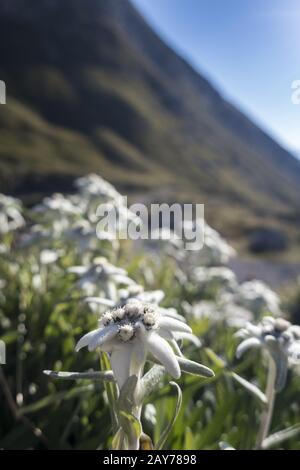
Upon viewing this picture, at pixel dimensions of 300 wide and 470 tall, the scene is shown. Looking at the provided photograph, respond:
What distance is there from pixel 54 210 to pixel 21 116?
183ft

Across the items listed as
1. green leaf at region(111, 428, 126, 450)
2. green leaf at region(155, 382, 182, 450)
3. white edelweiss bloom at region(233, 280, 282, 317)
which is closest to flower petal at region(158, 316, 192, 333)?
green leaf at region(155, 382, 182, 450)

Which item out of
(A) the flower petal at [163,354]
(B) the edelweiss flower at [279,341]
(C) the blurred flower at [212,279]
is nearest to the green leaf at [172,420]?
(A) the flower petal at [163,354]

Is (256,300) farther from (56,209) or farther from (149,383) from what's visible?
(149,383)

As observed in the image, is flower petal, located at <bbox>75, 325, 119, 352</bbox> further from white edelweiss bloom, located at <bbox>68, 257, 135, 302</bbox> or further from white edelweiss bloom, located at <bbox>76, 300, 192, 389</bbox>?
white edelweiss bloom, located at <bbox>68, 257, 135, 302</bbox>

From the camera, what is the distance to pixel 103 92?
7275 cm

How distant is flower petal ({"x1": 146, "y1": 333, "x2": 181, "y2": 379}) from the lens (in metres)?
1.09

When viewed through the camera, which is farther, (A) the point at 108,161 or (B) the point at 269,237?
(A) the point at 108,161

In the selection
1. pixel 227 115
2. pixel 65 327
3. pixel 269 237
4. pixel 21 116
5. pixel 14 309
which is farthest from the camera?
pixel 227 115

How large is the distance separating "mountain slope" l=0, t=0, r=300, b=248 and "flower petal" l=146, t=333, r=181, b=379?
34.0 meters

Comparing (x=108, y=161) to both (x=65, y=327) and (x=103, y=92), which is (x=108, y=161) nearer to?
(x=103, y=92)

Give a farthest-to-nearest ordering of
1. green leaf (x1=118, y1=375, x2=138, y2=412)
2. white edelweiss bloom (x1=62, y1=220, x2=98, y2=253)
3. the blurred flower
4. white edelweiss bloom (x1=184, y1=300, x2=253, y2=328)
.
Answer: the blurred flower
white edelweiss bloom (x1=184, y1=300, x2=253, y2=328)
white edelweiss bloom (x1=62, y1=220, x2=98, y2=253)
green leaf (x1=118, y1=375, x2=138, y2=412)

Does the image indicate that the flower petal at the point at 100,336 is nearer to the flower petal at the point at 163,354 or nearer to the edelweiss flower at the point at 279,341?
the flower petal at the point at 163,354

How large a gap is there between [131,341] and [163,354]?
82 mm
